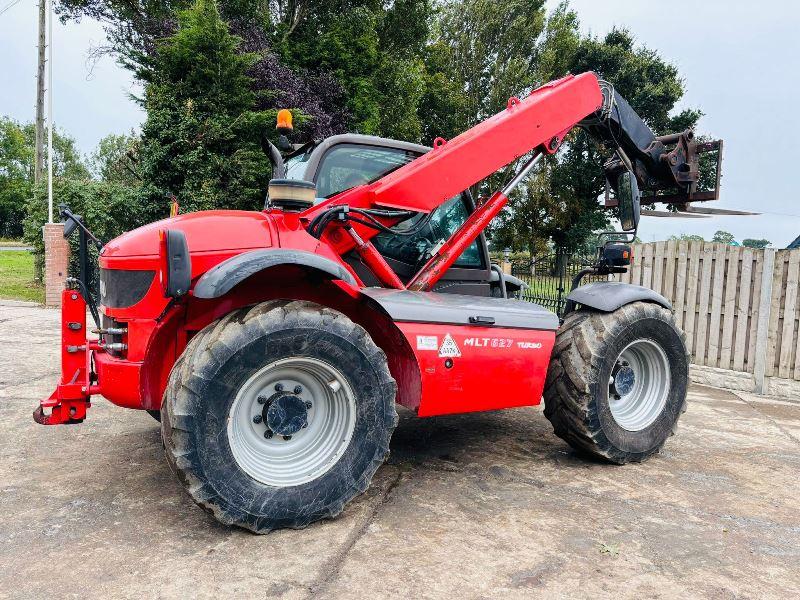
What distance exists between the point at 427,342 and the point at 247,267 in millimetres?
1075

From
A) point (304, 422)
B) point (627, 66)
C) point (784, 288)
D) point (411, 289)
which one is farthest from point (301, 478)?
point (627, 66)

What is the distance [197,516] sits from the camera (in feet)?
10.0

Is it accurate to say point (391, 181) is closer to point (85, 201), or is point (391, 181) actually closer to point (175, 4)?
point (85, 201)

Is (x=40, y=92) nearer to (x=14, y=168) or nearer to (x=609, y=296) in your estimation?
(x=609, y=296)

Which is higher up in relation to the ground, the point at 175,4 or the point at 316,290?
the point at 175,4

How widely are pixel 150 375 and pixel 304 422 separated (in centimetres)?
92

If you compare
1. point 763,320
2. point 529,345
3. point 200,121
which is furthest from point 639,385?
point 200,121

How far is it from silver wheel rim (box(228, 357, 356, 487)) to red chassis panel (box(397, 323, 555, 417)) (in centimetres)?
49

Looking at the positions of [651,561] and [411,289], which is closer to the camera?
[651,561]

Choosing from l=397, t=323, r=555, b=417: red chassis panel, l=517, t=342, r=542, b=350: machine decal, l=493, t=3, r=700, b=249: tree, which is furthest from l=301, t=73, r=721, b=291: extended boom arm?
l=493, t=3, r=700, b=249: tree

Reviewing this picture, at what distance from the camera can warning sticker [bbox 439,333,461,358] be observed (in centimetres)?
331

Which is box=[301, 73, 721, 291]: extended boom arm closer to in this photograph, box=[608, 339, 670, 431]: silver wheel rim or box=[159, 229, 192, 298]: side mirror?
box=[159, 229, 192, 298]: side mirror

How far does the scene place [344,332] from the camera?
3.00 m

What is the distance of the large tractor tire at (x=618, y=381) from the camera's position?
3.86 m
